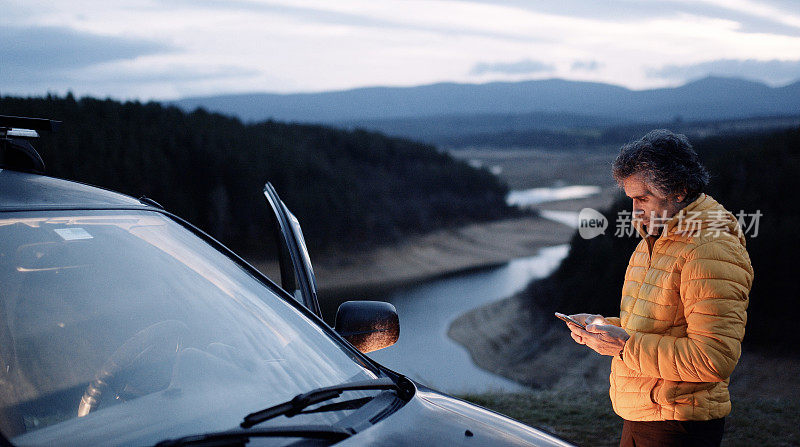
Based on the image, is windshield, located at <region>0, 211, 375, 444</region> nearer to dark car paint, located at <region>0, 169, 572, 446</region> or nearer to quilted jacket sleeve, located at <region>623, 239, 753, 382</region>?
dark car paint, located at <region>0, 169, 572, 446</region>

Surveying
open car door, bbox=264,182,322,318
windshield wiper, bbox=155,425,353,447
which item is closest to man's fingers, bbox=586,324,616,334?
open car door, bbox=264,182,322,318

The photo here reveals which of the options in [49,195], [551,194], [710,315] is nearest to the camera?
[49,195]

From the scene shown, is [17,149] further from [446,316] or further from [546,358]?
[446,316]

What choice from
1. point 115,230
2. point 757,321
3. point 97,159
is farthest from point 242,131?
point 115,230

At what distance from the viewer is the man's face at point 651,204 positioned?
2.34m

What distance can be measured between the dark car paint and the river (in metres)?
9.17

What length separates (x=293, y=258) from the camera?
Result: 277 centimetres

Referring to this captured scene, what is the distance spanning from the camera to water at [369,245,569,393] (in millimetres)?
21478

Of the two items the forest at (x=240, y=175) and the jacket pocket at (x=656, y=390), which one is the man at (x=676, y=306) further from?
the forest at (x=240, y=175)

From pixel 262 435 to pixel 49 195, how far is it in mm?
1011

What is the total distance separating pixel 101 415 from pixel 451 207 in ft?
212

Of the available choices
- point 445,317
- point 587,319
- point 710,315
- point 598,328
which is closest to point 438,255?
point 445,317

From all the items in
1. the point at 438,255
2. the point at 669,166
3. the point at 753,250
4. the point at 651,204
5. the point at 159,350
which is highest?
the point at 669,166

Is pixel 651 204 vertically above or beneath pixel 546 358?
above
